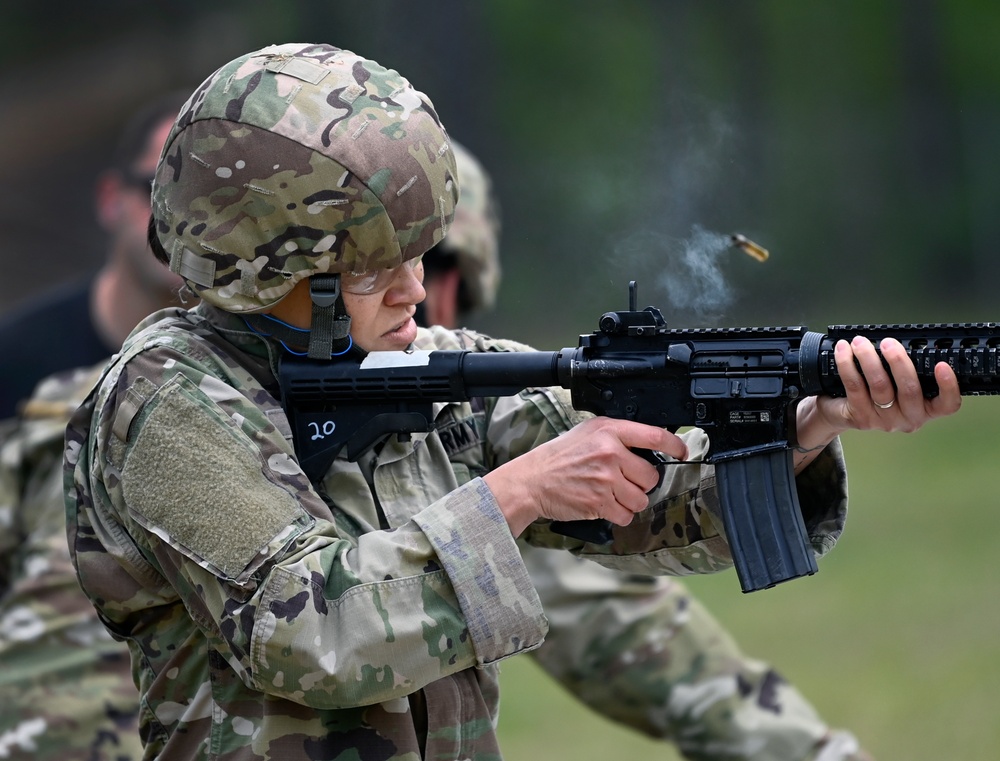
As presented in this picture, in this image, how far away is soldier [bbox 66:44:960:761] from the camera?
2766 mm

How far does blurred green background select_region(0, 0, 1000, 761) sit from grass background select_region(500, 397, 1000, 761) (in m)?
0.03

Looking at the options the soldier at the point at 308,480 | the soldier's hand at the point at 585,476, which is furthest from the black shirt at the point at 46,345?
the soldier's hand at the point at 585,476

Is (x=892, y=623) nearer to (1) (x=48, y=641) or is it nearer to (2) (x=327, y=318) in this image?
(1) (x=48, y=641)

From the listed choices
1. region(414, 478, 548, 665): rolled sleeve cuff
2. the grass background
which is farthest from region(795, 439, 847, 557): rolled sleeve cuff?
the grass background

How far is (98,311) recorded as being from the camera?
19.6 feet

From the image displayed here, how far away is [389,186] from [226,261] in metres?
0.36

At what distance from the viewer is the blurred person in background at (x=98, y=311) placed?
5895mm

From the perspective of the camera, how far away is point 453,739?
3006 millimetres

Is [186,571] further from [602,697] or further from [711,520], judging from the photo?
[602,697]

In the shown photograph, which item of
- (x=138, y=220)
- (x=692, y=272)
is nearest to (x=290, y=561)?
(x=692, y=272)

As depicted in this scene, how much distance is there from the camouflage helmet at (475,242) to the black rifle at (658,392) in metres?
2.56

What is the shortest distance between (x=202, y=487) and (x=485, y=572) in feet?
1.82

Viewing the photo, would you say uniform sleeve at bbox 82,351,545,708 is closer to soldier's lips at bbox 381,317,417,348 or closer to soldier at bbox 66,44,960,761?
soldier at bbox 66,44,960,761

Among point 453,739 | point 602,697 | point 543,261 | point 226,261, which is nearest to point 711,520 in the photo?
point 453,739
